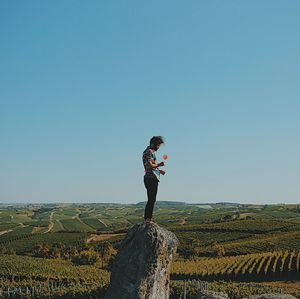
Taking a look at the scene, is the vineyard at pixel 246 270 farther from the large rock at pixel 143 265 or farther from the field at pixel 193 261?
the large rock at pixel 143 265

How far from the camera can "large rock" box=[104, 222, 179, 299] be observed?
31.0 ft

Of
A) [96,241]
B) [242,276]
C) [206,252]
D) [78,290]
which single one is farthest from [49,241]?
[78,290]

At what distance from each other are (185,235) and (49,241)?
29.7m

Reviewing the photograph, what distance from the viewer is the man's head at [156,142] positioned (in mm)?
10379

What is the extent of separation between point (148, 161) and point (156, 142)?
535 mm

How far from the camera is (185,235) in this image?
89.8 metres

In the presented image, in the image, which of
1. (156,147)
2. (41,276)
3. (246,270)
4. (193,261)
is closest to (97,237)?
(193,261)

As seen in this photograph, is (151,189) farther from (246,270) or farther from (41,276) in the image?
(246,270)

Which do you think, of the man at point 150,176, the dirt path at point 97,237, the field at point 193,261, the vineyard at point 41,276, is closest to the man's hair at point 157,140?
the man at point 150,176

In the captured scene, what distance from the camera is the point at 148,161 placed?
1023 centimetres

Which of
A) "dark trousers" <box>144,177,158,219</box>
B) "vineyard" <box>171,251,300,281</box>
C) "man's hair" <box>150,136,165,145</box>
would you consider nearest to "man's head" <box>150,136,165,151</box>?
"man's hair" <box>150,136,165,145</box>

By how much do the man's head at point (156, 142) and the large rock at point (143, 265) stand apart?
1.90 metres

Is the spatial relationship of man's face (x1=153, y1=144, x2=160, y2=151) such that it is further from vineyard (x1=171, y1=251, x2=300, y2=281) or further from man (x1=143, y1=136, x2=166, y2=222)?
vineyard (x1=171, y1=251, x2=300, y2=281)

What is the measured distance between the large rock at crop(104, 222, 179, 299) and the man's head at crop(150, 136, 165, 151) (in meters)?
1.90
